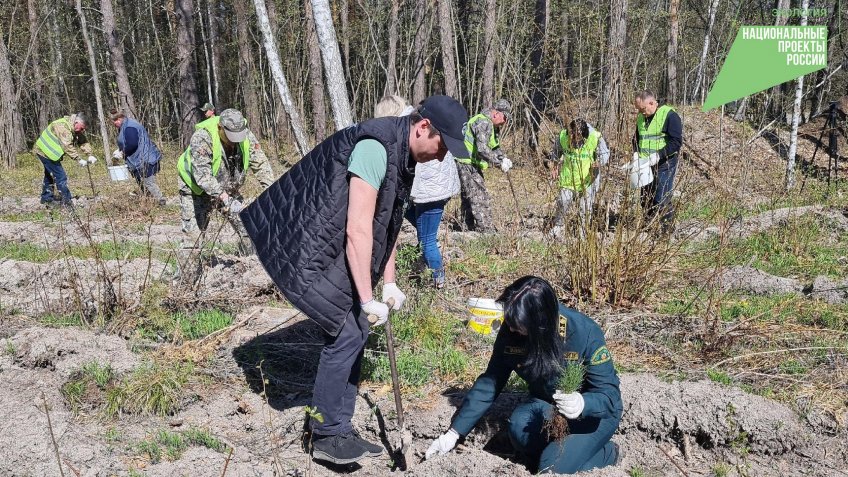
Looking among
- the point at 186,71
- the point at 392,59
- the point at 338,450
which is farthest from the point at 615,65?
the point at 186,71

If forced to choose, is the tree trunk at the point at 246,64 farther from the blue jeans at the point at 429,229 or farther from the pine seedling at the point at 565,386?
the pine seedling at the point at 565,386

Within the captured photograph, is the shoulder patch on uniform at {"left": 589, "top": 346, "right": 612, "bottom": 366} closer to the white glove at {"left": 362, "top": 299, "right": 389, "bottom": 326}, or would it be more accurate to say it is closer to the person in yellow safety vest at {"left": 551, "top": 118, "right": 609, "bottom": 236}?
the white glove at {"left": 362, "top": 299, "right": 389, "bottom": 326}

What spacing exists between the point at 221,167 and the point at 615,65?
3.26m

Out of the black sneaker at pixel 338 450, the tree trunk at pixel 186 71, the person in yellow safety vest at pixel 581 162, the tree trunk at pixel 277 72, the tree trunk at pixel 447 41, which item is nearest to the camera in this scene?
the black sneaker at pixel 338 450

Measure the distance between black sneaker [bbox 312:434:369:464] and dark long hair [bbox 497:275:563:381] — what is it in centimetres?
93

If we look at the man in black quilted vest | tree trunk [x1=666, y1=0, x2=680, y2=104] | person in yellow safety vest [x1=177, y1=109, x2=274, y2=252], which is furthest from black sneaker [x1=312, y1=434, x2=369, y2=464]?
tree trunk [x1=666, y1=0, x2=680, y2=104]

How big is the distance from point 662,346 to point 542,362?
1.78 meters

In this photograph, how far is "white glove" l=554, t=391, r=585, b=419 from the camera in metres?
2.60

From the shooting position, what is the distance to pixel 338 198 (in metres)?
2.73

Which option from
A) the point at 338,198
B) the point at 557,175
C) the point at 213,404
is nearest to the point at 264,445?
the point at 213,404

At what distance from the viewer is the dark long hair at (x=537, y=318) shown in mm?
2500

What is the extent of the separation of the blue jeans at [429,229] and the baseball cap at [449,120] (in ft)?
8.15

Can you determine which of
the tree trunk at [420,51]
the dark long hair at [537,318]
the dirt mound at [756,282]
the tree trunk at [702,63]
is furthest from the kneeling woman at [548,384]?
the tree trunk at [420,51]

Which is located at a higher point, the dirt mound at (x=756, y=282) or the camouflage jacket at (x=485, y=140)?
the camouflage jacket at (x=485, y=140)
